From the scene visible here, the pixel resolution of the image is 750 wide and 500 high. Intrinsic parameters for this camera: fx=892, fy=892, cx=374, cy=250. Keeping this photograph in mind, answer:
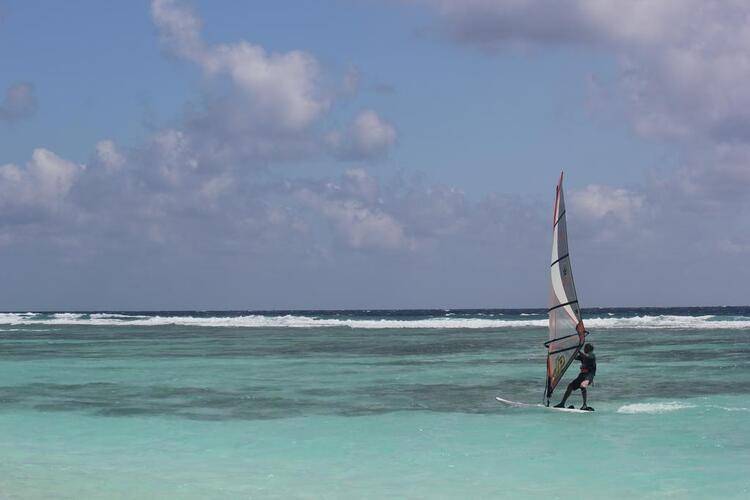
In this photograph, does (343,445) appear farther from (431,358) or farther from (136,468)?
(431,358)

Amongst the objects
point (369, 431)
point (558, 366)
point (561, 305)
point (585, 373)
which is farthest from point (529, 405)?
point (369, 431)

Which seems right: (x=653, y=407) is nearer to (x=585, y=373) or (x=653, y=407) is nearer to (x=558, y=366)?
(x=585, y=373)

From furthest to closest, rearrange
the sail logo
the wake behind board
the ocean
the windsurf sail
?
the sail logo < the wake behind board < the windsurf sail < the ocean

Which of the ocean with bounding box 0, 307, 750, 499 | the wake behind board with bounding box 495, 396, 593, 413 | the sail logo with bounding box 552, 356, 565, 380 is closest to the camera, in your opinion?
the ocean with bounding box 0, 307, 750, 499

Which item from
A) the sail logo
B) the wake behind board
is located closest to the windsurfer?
the wake behind board

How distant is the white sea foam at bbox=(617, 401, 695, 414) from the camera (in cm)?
1911

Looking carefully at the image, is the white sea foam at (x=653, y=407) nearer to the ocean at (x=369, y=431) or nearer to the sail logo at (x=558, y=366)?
the ocean at (x=369, y=431)

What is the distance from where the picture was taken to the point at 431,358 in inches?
1398

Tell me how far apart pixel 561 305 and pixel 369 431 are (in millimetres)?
4993

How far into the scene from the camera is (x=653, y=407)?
64.4 ft

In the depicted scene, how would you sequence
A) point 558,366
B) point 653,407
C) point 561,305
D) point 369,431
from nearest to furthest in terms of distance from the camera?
1. point 369,431
2. point 561,305
3. point 558,366
4. point 653,407

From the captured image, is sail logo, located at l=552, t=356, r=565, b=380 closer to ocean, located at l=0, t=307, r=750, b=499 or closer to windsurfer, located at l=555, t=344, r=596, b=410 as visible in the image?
windsurfer, located at l=555, t=344, r=596, b=410

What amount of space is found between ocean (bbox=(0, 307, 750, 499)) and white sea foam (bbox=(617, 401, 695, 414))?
0.08m

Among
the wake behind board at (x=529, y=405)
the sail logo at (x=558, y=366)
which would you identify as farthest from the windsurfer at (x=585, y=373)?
the sail logo at (x=558, y=366)
